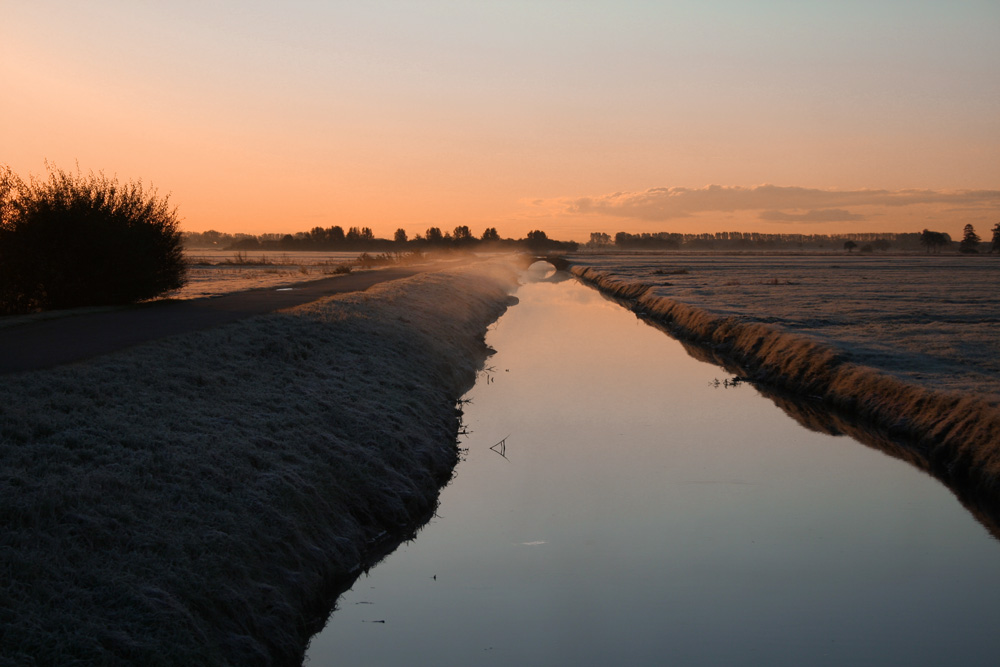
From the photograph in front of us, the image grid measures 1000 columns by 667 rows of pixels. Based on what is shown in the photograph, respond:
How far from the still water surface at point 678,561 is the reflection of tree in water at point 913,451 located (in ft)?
1.28

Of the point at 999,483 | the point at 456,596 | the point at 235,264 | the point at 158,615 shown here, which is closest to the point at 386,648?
the point at 456,596

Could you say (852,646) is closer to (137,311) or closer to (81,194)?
(137,311)

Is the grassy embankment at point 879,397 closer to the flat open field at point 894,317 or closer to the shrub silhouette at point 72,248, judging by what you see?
the flat open field at point 894,317

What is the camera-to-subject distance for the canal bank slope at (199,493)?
293 inches

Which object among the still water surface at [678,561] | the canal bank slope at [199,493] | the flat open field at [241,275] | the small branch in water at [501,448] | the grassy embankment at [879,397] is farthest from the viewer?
the flat open field at [241,275]

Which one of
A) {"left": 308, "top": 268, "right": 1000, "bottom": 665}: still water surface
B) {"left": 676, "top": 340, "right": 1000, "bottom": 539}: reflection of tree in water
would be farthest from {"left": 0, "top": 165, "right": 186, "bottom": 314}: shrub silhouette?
{"left": 676, "top": 340, "right": 1000, "bottom": 539}: reflection of tree in water

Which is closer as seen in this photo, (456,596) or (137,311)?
(456,596)

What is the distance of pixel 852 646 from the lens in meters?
9.16

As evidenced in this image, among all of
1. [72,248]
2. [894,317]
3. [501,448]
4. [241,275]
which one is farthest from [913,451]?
[241,275]

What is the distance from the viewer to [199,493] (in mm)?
10273

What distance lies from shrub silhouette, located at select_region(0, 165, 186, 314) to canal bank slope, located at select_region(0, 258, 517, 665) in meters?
12.1

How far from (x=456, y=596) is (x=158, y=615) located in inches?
175

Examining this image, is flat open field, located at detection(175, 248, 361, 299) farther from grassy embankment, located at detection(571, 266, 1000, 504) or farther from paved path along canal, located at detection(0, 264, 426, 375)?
grassy embankment, located at detection(571, 266, 1000, 504)

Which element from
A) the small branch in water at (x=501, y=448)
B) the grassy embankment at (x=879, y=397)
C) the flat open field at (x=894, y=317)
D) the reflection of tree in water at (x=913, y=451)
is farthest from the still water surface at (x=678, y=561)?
the flat open field at (x=894, y=317)
